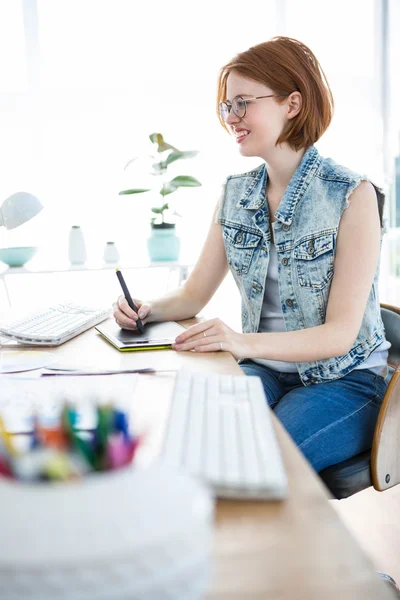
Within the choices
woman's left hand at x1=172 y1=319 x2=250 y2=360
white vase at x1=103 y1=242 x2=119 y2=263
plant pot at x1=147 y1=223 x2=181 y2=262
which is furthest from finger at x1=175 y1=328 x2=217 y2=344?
white vase at x1=103 y1=242 x2=119 y2=263

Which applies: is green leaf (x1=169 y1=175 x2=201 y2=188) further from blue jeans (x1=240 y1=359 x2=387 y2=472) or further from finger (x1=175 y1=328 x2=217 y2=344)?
finger (x1=175 y1=328 x2=217 y2=344)

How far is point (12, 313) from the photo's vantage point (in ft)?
4.94

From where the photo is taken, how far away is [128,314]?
1.28m

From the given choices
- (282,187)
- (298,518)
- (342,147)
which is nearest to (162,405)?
(298,518)

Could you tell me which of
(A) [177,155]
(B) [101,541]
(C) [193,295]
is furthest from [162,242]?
(B) [101,541]

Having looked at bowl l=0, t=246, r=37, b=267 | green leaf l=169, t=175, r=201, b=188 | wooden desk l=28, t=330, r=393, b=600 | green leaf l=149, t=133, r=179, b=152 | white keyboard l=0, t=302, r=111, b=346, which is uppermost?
green leaf l=149, t=133, r=179, b=152

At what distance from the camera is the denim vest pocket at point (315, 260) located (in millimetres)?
1275

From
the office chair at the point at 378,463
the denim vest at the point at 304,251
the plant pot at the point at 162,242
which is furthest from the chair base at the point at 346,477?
the plant pot at the point at 162,242

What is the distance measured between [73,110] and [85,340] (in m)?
2.47

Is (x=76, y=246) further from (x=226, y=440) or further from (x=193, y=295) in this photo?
(x=226, y=440)

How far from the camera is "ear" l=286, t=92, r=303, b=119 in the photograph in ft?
4.56

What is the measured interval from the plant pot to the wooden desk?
245 centimetres

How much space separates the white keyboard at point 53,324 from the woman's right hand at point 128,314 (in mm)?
80

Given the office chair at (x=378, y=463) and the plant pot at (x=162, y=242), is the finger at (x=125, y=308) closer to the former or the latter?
the office chair at (x=378, y=463)
